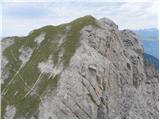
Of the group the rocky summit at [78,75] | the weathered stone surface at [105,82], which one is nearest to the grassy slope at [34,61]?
the rocky summit at [78,75]

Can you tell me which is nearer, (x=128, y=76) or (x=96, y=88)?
(x=96, y=88)

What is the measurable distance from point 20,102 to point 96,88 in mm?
23318

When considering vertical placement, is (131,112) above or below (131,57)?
below

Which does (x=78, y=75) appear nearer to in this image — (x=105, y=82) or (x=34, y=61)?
(x=105, y=82)

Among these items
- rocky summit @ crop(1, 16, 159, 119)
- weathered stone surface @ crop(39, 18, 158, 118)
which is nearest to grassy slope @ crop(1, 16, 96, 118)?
rocky summit @ crop(1, 16, 159, 119)

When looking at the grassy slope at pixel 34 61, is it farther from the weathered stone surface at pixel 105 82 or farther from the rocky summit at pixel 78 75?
the weathered stone surface at pixel 105 82

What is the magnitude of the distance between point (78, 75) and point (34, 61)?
66.3 feet

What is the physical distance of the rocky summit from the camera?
113500 mm

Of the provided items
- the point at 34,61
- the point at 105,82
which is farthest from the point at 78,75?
the point at 34,61

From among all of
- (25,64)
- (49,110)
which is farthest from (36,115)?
(25,64)

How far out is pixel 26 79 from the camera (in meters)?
123

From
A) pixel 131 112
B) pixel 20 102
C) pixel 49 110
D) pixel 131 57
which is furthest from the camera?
pixel 131 57

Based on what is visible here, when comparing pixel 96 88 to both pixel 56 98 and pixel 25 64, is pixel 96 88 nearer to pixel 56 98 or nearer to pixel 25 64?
pixel 56 98

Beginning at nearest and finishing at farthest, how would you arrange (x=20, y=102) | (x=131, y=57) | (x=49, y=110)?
1. (x=49, y=110)
2. (x=20, y=102)
3. (x=131, y=57)
